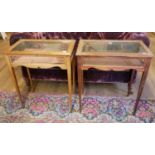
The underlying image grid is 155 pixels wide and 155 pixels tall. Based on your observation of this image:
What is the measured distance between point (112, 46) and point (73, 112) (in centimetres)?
77

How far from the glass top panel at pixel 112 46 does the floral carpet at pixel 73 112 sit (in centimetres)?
62

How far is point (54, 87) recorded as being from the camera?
2.08 m

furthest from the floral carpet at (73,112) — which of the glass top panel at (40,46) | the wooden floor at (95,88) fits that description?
the glass top panel at (40,46)

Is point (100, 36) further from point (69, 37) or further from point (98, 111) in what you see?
point (98, 111)

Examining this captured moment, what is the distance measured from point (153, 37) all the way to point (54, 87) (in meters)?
3.19

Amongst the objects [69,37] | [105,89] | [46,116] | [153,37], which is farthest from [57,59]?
[153,37]

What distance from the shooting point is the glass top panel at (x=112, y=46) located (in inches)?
57.5

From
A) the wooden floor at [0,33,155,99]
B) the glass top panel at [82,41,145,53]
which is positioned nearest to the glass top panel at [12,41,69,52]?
the glass top panel at [82,41,145,53]

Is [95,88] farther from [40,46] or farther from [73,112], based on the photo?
[40,46]

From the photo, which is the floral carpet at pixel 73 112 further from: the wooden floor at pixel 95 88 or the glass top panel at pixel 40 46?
the glass top panel at pixel 40 46

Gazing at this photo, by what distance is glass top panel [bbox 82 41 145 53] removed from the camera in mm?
1461

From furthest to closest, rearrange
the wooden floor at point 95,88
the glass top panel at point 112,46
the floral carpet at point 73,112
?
the wooden floor at point 95,88 < the floral carpet at point 73,112 < the glass top panel at point 112,46

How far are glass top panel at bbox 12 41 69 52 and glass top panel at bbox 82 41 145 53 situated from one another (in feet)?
0.70

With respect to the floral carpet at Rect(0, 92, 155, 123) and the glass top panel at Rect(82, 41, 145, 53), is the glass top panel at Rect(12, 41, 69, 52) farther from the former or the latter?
the floral carpet at Rect(0, 92, 155, 123)
